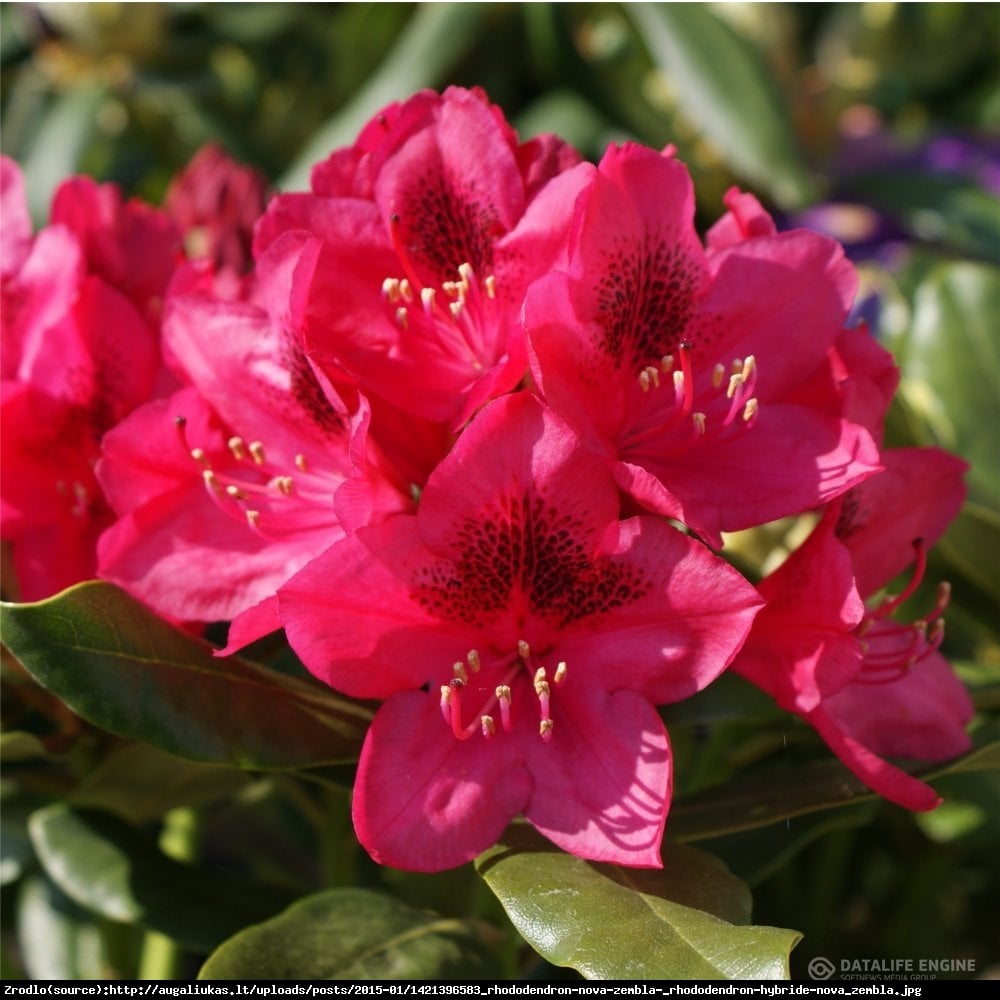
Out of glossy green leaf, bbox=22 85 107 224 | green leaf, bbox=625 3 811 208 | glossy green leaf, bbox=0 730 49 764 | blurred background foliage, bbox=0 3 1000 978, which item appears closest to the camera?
glossy green leaf, bbox=0 730 49 764

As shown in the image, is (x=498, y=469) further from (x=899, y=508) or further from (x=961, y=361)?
(x=961, y=361)

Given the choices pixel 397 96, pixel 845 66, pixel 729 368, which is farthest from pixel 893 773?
pixel 845 66

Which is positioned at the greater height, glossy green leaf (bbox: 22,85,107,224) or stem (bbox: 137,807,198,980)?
glossy green leaf (bbox: 22,85,107,224)

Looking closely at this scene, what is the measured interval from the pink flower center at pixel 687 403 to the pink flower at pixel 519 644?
8 cm

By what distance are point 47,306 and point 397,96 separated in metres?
0.82

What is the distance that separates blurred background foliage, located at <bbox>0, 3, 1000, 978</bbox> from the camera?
980 millimetres

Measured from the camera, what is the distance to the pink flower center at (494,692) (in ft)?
2.24

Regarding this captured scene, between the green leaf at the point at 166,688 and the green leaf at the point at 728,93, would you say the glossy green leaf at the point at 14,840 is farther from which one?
the green leaf at the point at 728,93

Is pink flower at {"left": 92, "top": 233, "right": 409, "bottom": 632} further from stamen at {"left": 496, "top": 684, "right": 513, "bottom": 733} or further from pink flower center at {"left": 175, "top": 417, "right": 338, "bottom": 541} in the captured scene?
stamen at {"left": 496, "top": 684, "right": 513, "bottom": 733}

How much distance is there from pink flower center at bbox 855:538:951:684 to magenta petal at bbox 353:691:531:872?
23cm

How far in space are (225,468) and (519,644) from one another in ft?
0.72

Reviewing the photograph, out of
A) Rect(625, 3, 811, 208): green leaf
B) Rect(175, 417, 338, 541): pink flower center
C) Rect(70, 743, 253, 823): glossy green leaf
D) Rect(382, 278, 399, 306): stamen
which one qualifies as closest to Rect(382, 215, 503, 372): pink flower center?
Rect(382, 278, 399, 306): stamen

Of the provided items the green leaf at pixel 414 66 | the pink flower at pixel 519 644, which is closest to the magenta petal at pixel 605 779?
the pink flower at pixel 519 644

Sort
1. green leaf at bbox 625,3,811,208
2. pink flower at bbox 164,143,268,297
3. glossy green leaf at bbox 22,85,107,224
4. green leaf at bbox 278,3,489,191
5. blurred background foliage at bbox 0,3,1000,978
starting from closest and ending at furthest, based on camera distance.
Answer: blurred background foliage at bbox 0,3,1000,978 → pink flower at bbox 164,143,268,297 → green leaf at bbox 625,3,811,208 → green leaf at bbox 278,3,489,191 → glossy green leaf at bbox 22,85,107,224
